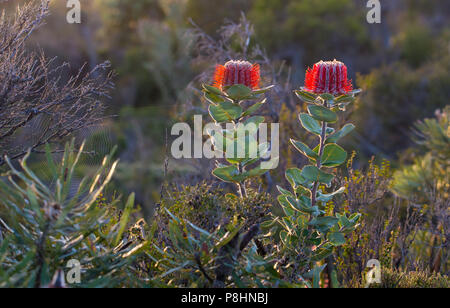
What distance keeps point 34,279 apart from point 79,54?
17.7 metres

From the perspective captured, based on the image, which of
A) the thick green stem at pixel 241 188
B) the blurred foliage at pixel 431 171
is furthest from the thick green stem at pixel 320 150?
the blurred foliage at pixel 431 171

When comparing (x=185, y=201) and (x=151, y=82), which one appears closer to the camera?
(x=185, y=201)

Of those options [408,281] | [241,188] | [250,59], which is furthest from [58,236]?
[250,59]

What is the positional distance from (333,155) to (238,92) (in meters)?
0.56

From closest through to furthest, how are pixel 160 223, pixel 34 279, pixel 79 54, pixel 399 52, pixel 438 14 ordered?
pixel 34 279 < pixel 160 223 < pixel 399 52 < pixel 79 54 < pixel 438 14

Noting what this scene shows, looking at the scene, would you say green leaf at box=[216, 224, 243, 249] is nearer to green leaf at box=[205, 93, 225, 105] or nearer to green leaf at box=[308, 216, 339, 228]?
green leaf at box=[308, 216, 339, 228]

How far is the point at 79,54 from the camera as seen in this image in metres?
18.4

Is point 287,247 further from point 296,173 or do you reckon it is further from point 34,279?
point 34,279

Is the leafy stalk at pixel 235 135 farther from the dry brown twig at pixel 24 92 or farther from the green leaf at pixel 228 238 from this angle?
the dry brown twig at pixel 24 92

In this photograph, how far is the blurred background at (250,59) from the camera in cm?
546

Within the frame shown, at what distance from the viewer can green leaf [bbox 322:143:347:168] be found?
A: 234 cm

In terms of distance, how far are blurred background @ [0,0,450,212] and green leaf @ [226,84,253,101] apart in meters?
1.73

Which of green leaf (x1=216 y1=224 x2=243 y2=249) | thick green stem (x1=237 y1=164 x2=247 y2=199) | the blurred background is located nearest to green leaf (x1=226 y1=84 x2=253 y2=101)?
thick green stem (x1=237 y1=164 x2=247 y2=199)
